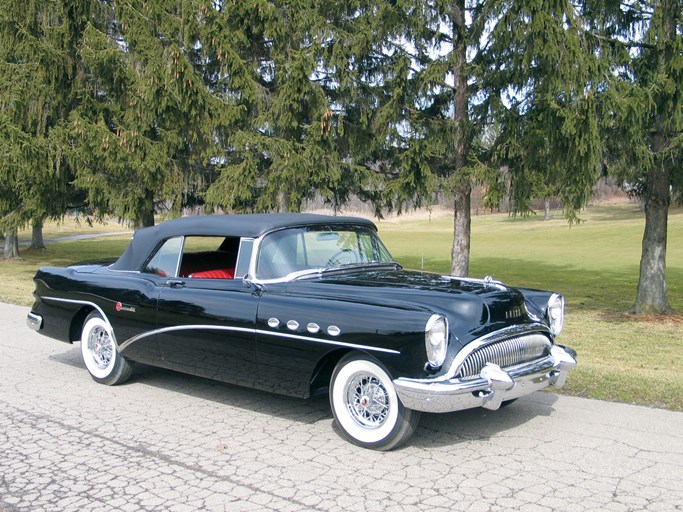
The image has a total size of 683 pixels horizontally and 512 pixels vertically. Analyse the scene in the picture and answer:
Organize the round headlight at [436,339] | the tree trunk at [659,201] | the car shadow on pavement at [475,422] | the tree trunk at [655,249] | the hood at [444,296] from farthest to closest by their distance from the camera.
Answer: the tree trunk at [655,249]
the tree trunk at [659,201]
the car shadow on pavement at [475,422]
the hood at [444,296]
the round headlight at [436,339]

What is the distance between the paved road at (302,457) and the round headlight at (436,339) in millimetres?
680

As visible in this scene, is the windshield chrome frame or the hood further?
the windshield chrome frame

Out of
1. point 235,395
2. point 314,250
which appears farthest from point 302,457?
point 314,250

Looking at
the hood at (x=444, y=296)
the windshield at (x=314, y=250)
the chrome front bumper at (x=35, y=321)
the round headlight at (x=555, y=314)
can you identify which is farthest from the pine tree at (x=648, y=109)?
the chrome front bumper at (x=35, y=321)

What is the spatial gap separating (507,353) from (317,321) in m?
1.39

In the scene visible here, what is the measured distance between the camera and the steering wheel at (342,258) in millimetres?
5914

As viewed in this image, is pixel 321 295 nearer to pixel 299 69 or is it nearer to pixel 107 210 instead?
pixel 299 69

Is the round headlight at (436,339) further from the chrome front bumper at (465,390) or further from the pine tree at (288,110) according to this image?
the pine tree at (288,110)

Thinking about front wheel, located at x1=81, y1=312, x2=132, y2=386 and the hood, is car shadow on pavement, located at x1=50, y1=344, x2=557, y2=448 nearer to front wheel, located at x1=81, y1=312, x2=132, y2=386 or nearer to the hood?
front wheel, located at x1=81, y1=312, x2=132, y2=386

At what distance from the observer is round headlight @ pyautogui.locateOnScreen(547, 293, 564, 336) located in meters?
5.72

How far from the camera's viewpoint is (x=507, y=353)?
4.93 meters

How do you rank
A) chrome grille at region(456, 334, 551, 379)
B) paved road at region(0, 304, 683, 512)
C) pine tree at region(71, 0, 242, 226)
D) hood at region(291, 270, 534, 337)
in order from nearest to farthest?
paved road at region(0, 304, 683, 512), chrome grille at region(456, 334, 551, 379), hood at region(291, 270, 534, 337), pine tree at region(71, 0, 242, 226)

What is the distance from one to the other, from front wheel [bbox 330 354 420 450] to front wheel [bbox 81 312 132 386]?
2.59 m

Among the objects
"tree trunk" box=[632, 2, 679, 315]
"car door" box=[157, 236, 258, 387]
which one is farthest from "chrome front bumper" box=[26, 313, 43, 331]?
"tree trunk" box=[632, 2, 679, 315]
